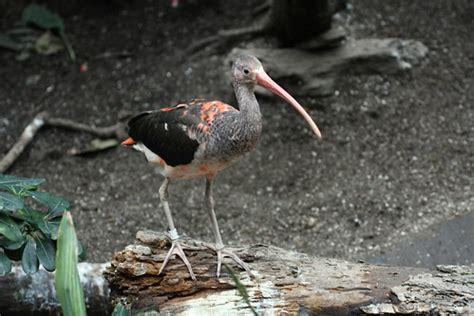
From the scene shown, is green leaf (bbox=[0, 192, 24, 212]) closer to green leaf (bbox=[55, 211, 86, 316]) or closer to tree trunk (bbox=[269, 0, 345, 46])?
green leaf (bbox=[55, 211, 86, 316])

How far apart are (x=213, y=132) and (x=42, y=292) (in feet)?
6.13

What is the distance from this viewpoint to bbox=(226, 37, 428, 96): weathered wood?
263 inches

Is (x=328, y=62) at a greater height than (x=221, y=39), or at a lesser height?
lesser

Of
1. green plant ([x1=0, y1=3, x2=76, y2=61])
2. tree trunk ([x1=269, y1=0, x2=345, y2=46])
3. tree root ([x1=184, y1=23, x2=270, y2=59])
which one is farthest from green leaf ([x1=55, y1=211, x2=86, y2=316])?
green plant ([x1=0, y1=3, x2=76, y2=61])

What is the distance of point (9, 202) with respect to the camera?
403 cm

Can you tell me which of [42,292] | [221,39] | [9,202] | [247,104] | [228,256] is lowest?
[42,292]

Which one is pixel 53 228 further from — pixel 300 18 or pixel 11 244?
pixel 300 18

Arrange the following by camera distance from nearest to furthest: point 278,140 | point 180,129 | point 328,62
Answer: point 180,129, point 278,140, point 328,62

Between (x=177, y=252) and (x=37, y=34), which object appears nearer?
(x=177, y=252)

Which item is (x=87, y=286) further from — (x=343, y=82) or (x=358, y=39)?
(x=358, y=39)

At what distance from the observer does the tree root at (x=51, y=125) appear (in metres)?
6.83

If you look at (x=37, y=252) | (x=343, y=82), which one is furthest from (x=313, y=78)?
(x=37, y=252)

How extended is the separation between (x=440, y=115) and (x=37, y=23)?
3.98 meters

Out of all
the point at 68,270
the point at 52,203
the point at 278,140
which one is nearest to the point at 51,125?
the point at 278,140
